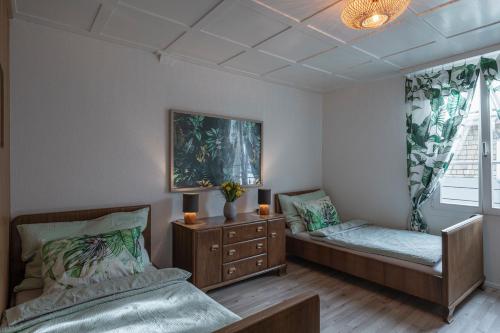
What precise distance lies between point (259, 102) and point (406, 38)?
1.77m

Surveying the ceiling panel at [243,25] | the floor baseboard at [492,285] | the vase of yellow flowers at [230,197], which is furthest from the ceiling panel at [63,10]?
the floor baseboard at [492,285]

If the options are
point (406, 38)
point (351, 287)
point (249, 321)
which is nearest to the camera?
point (249, 321)

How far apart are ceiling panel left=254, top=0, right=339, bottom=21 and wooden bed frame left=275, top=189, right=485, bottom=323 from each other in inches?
78.9

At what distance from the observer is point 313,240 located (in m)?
3.40

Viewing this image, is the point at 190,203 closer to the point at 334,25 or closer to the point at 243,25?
the point at 243,25

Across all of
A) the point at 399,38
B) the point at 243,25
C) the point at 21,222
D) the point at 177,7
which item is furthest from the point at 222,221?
the point at 399,38

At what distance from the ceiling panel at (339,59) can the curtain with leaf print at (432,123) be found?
861 millimetres

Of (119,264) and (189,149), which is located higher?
(189,149)

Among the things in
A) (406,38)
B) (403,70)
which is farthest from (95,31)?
(403,70)

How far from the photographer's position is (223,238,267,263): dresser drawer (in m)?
2.85

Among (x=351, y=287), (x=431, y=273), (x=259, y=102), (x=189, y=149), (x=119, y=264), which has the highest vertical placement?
(x=259, y=102)

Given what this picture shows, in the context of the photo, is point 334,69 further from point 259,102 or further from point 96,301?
point 96,301

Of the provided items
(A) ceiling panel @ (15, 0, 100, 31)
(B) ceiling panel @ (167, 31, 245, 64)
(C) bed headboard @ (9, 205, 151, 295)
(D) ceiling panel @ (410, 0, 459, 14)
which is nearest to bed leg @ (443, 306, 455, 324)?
(D) ceiling panel @ (410, 0, 459, 14)

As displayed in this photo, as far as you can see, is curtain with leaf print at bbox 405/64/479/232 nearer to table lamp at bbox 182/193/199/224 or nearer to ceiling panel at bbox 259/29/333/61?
ceiling panel at bbox 259/29/333/61
